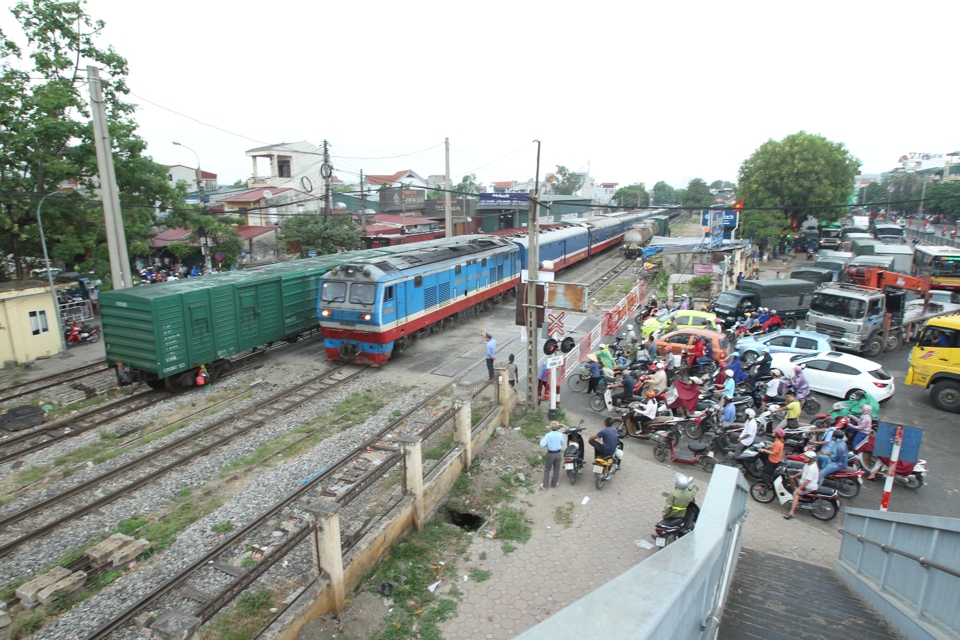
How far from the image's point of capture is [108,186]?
1562 centimetres

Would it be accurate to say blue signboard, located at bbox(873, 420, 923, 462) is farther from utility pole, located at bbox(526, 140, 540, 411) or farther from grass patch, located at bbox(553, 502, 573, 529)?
utility pole, located at bbox(526, 140, 540, 411)

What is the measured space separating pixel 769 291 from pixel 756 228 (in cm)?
2029

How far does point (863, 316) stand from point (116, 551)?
20.4 meters

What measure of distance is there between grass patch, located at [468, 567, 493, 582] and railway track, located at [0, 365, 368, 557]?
6.01 meters

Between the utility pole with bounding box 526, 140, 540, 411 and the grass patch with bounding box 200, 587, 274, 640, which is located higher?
the utility pole with bounding box 526, 140, 540, 411

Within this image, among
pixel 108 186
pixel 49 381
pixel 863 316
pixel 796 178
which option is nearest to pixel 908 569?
pixel 863 316

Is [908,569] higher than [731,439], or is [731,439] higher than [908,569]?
[908,569]

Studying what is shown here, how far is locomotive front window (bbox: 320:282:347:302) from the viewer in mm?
15602

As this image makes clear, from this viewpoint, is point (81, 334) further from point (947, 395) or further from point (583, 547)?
point (947, 395)

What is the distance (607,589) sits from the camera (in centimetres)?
271

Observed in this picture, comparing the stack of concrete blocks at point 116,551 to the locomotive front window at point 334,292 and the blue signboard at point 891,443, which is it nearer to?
the locomotive front window at point 334,292

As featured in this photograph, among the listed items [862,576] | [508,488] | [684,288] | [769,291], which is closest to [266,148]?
[684,288]

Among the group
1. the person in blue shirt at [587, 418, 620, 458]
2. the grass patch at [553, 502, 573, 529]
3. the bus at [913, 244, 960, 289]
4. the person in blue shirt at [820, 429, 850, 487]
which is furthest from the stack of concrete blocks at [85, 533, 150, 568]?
the bus at [913, 244, 960, 289]

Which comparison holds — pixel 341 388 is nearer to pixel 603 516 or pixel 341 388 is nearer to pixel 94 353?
pixel 603 516
